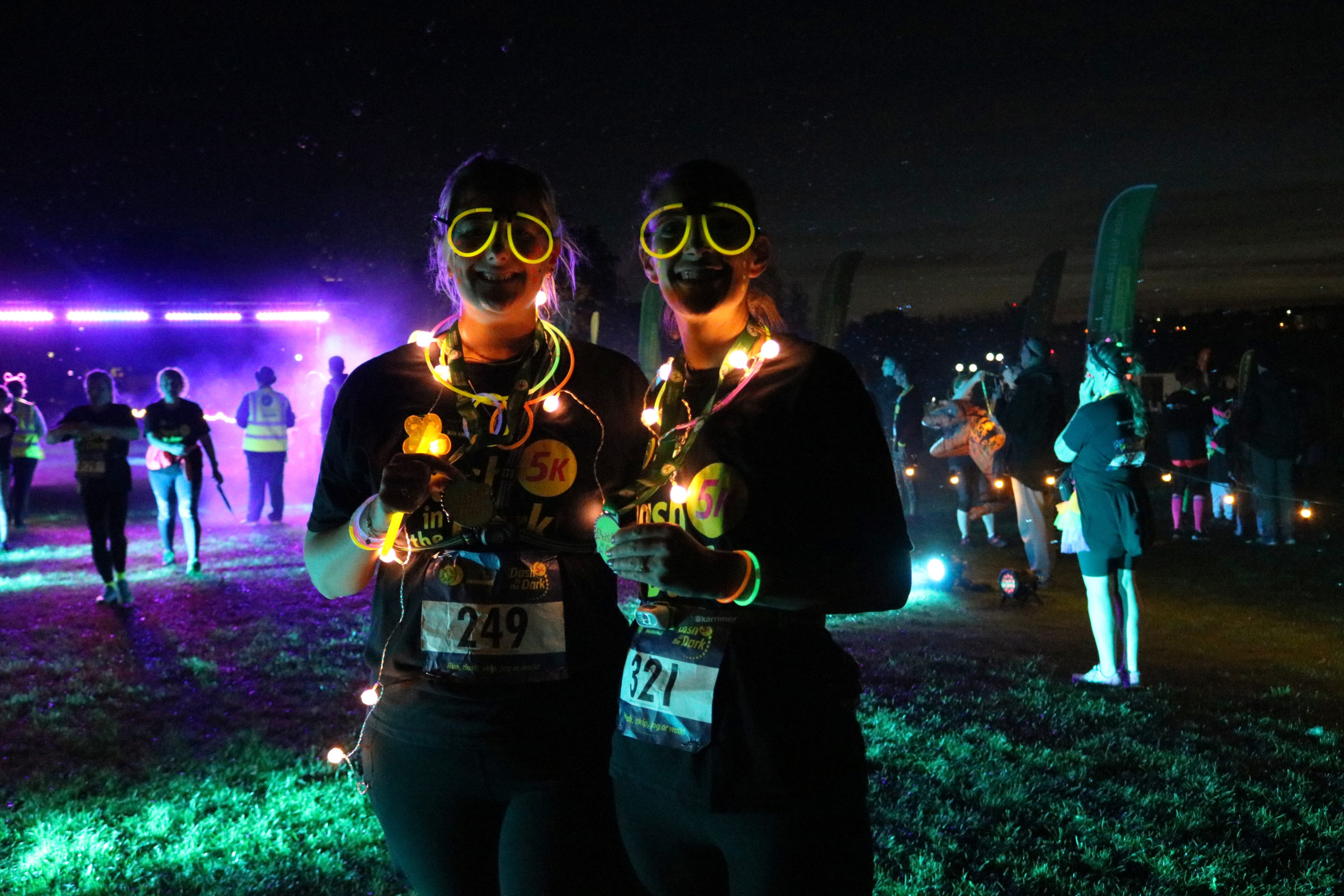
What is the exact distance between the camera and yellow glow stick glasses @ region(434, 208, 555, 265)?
206 cm

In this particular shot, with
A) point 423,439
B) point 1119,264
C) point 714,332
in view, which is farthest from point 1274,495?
point 423,439

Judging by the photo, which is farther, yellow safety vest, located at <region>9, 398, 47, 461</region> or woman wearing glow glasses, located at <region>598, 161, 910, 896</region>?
yellow safety vest, located at <region>9, 398, 47, 461</region>

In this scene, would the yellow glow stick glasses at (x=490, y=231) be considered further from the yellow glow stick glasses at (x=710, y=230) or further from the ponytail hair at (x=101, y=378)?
the ponytail hair at (x=101, y=378)

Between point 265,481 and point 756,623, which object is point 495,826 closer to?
point 756,623

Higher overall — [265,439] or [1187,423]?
[265,439]

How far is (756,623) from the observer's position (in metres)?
1.70

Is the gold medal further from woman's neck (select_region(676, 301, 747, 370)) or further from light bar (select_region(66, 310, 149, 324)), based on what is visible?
light bar (select_region(66, 310, 149, 324))

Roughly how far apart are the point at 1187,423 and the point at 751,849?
40.3 feet

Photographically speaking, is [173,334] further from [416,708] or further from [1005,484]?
[416,708]

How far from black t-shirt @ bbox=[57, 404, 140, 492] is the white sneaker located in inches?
304

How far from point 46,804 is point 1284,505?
43.3 ft

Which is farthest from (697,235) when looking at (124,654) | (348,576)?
(124,654)

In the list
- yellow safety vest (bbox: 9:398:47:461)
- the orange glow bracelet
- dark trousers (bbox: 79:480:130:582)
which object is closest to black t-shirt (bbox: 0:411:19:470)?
yellow safety vest (bbox: 9:398:47:461)

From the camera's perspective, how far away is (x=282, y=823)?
420cm
